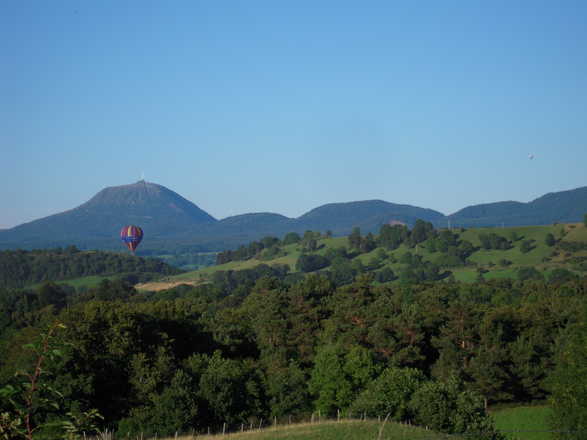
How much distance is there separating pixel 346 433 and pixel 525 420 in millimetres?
33630

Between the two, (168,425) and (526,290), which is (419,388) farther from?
(526,290)

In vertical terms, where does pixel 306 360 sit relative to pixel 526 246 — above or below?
below

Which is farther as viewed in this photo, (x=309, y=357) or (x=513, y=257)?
(x=513, y=257)

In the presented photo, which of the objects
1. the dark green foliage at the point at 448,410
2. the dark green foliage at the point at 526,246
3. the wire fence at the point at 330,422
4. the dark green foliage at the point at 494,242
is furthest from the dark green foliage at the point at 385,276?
the dark green foliage at the point at 448,410

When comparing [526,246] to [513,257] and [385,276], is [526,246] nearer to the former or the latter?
[513,257]

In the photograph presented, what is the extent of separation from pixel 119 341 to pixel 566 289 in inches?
2591

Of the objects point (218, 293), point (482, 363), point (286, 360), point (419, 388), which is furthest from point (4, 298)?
point (419, 388)

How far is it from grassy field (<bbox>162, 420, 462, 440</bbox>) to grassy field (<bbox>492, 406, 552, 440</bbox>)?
24.8m

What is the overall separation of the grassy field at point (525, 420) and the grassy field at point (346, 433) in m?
24.8

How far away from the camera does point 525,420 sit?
53.0m

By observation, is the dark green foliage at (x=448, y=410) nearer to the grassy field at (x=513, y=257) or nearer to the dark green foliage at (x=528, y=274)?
the dark green foliage at (x=528, y=274)

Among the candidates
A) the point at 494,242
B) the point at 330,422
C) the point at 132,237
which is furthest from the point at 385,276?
the point at 330,422

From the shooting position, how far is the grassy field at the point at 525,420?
156 feet

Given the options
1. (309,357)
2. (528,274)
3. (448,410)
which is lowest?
(309,357)
